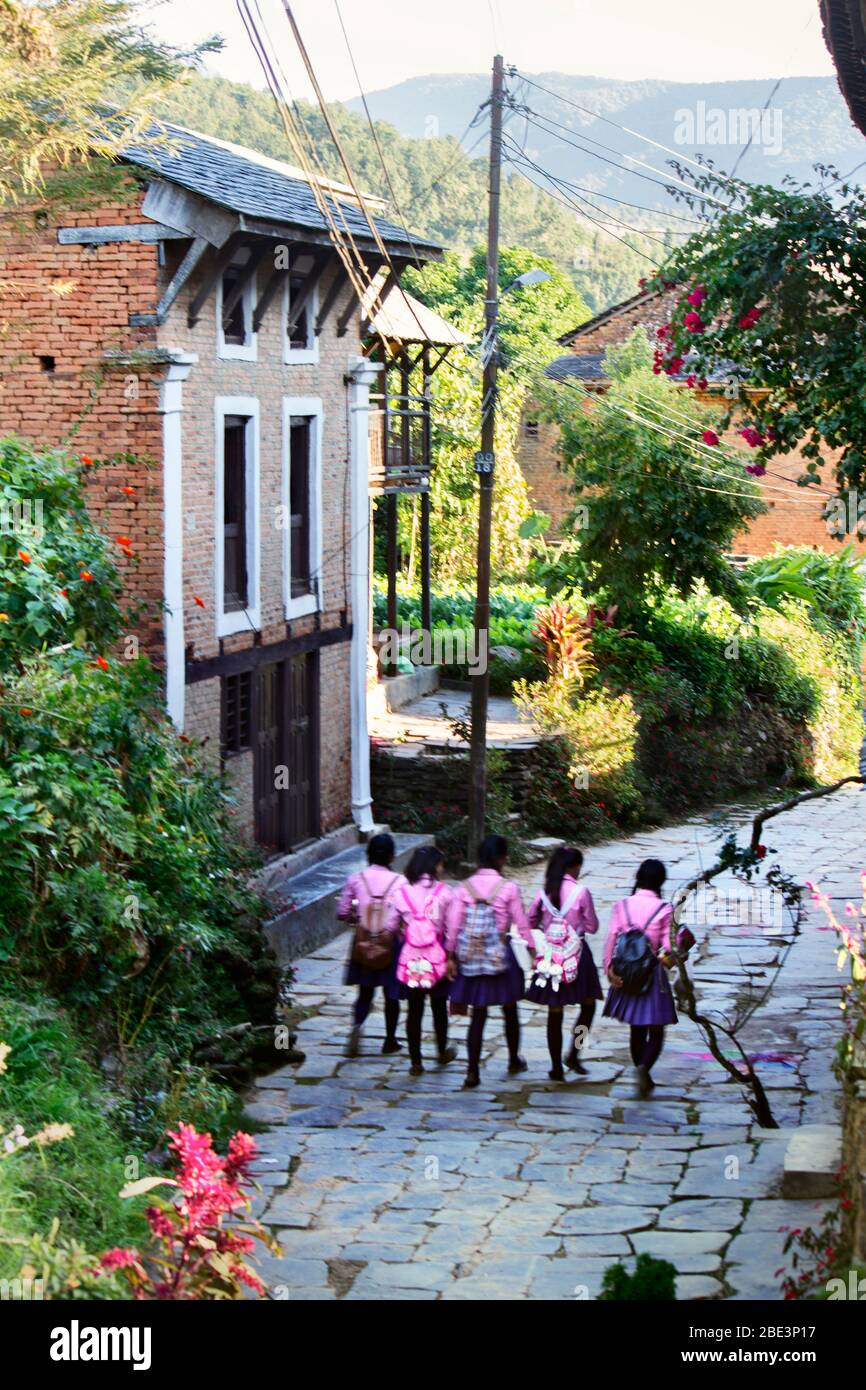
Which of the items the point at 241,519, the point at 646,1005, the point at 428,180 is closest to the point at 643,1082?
the point at 646,1005

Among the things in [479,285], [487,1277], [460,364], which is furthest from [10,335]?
[479,285]

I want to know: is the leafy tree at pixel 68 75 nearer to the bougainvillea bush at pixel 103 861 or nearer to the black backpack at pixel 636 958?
the bougainvillea bush at pixel 103 861

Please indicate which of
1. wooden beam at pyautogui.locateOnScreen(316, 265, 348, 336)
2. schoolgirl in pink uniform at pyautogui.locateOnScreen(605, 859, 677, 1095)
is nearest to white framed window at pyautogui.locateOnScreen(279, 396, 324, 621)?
wooden beam at pyautogui.locateOnScreen(316, 265, 348, 336)

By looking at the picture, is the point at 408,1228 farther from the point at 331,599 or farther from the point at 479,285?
the point at 479,285

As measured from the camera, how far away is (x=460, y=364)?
3819 centimetres

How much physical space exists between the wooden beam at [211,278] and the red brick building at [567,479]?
2117 centimetres

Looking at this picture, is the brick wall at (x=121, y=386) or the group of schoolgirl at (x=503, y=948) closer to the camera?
the group of schoolgirl at (x=503, y=948)

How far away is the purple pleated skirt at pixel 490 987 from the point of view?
1136 centimetres

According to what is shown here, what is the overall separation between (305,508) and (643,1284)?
1248 centimetres

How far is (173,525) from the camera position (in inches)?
578

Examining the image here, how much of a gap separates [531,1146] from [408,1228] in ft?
5.35

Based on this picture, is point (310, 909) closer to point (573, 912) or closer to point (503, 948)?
point (503, 948)

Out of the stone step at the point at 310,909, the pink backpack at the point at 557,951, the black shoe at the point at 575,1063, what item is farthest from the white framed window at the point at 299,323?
the black shoe at the point at 575,1063

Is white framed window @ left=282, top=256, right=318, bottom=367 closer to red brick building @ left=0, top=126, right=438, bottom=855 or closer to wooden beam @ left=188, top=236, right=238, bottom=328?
red brick building @ left=0, top=126, right=438, bottom=855
